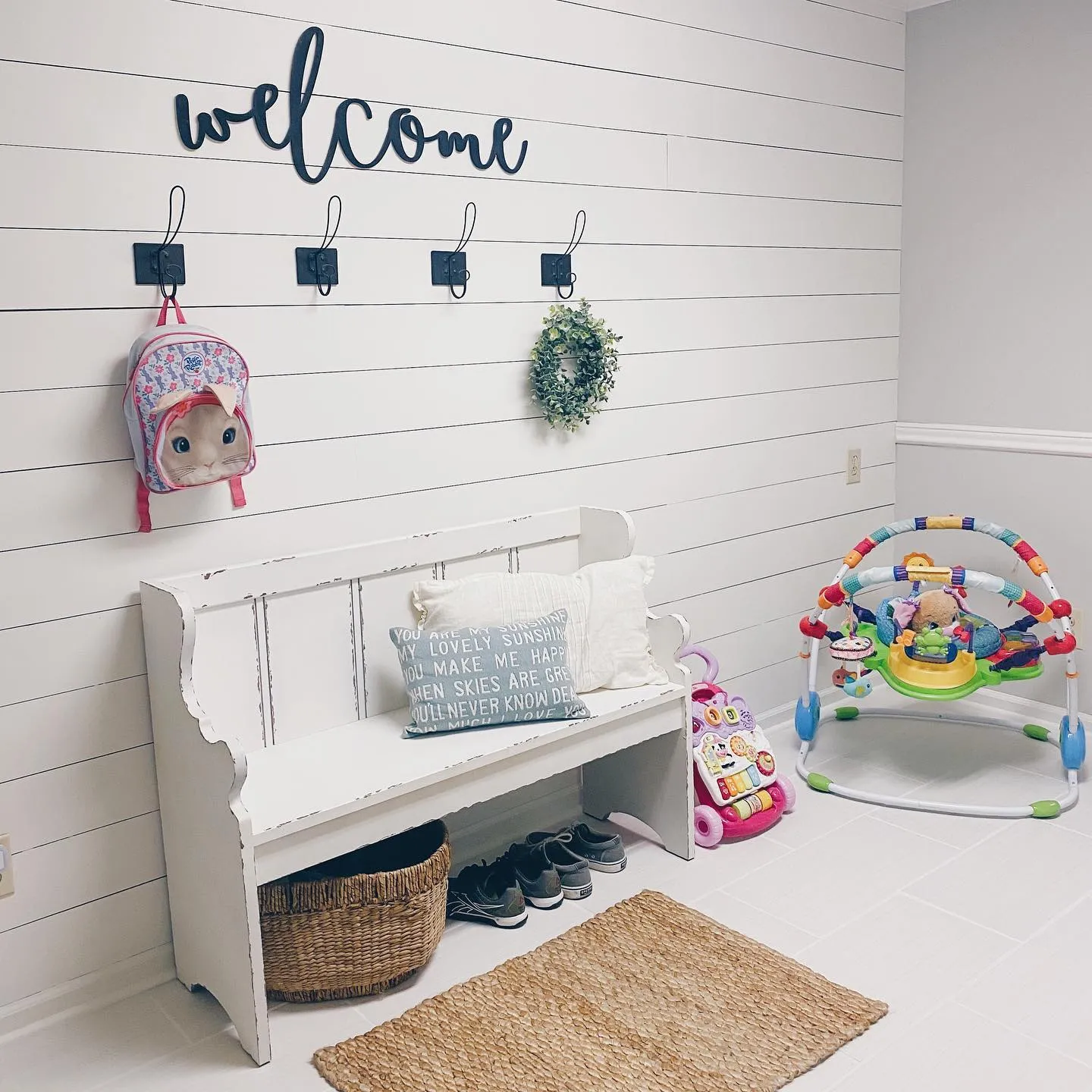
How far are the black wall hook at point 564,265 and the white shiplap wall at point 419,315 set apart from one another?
32 mm

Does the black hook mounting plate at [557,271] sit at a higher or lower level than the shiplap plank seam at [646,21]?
lower

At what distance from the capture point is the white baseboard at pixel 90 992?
2199mm

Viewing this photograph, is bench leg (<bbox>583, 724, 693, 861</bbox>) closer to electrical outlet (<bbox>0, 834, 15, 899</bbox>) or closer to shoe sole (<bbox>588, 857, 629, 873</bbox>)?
shoe sole (<bbox>588, 857, 629, 873</bbox>)

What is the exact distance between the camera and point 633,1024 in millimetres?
2129

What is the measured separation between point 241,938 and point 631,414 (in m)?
1.62

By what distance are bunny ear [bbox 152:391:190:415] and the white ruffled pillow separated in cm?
70

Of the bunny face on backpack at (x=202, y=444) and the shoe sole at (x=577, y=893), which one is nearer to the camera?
the bunny face on backpack at (x=202, y=444)

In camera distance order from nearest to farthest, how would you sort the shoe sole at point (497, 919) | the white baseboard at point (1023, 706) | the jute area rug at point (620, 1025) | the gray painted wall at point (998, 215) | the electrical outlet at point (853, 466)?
the jute area rug at point (620, 1025) < the shoe sole at point (497, 919) < the gray painted wall at point (998, 215) < the white baseboard at point (1023, 706) < the electrical outlet at point (853, 466)

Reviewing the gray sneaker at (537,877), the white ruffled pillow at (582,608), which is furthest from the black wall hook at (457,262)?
the gray sneaker at (537,877)

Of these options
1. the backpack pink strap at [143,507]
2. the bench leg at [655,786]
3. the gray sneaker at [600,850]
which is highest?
the backpack pink strap at [143,507]

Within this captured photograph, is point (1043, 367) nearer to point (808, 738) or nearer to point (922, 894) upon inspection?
point (808, 738)

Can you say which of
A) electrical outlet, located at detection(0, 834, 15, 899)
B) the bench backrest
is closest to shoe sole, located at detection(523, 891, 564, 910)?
the bench backrest

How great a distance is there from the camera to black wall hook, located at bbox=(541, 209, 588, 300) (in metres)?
2.79

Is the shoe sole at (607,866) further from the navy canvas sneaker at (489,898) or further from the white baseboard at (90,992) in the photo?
the white baseboard at (90,992)
